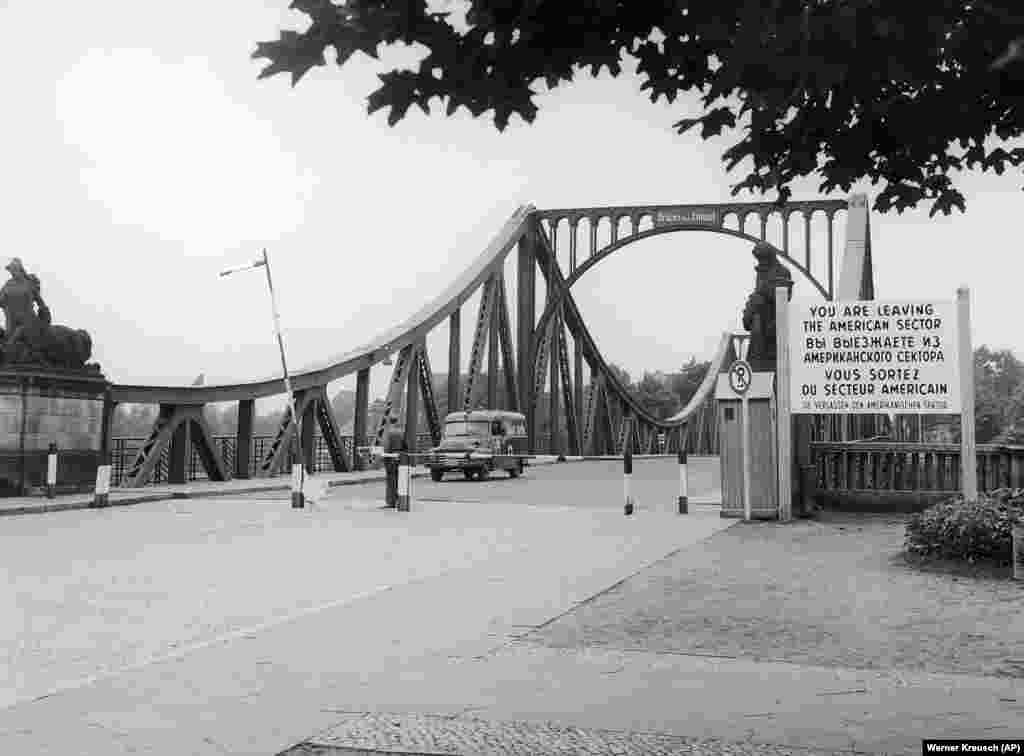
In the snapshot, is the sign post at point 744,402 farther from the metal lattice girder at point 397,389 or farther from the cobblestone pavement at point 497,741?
the metal lattice girder at point 397,389

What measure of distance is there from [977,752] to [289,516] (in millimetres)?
11469

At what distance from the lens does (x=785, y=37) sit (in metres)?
3.17

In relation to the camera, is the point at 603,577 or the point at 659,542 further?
the point at 659,542

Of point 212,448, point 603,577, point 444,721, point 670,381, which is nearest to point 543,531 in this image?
point 603,577

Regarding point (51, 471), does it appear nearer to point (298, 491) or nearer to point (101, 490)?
point (101, 490)

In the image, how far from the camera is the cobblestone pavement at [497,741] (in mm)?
3465

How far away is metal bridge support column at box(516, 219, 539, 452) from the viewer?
4231cm

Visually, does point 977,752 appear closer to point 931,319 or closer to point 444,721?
point 444,721

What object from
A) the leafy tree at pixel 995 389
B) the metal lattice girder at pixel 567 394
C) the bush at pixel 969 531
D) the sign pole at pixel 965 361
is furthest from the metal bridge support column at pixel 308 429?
the leafy tree at pixel 995 389

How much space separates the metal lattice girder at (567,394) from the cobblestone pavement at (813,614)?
108 feet

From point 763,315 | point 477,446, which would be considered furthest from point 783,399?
point 477,446

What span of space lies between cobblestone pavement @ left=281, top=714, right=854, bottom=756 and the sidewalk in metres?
11.8

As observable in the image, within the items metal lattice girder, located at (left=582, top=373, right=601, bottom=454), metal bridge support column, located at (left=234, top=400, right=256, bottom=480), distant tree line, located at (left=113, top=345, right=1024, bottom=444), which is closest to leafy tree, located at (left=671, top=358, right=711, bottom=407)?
distant tree line, located at (left=113, top=345, right=1024, bottom=444)

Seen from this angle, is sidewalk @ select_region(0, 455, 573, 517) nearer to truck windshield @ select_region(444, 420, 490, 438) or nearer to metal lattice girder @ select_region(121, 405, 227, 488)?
metal lattice girder @ select_region(121, 405, 227, 488)
